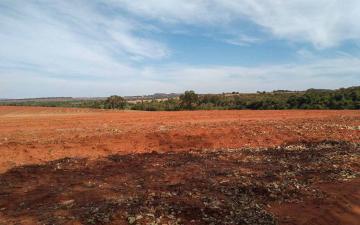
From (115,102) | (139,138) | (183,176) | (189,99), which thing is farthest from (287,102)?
(183,176)

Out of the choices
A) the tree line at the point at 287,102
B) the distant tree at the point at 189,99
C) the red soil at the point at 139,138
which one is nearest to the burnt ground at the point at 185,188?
the red soil at the point at 139,138

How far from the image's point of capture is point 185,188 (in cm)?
834

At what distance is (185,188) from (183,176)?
113 cm

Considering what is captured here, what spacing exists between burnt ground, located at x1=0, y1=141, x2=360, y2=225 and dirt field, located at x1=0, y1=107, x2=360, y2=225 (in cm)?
2

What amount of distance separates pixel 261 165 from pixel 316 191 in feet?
7.99

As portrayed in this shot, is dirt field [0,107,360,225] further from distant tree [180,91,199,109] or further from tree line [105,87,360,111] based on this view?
distant tree [180,91,199,109]

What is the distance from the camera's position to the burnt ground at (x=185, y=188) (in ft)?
22.3

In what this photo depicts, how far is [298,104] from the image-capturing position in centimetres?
3534

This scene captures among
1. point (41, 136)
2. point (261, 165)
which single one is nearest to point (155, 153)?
point (261, 165)

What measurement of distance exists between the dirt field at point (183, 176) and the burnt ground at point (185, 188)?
22 mm

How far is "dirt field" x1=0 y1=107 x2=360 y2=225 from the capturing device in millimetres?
6918

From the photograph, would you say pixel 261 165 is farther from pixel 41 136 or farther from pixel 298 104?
pixel 298 104

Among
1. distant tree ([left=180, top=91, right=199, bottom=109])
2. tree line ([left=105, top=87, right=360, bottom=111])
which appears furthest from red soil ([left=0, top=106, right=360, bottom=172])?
distant tree ([left=180, top=91, right=199, bottom=109])

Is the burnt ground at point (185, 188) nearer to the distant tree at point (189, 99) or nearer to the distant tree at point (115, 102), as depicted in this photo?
the distant tree at point (189, 99)
